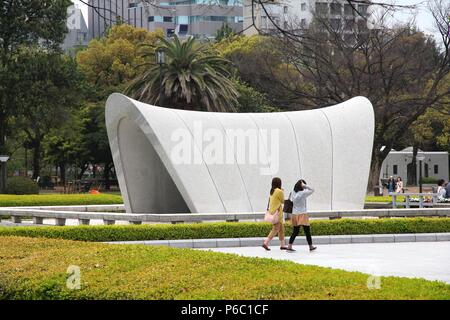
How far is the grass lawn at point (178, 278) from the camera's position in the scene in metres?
7.70

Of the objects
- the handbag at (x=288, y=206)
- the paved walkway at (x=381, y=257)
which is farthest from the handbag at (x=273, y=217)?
the paved walkway at (x=381, y=257)

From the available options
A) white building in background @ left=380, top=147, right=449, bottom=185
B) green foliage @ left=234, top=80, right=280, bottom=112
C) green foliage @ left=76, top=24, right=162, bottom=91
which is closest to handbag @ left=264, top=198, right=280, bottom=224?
green foliage @ left=234, top=80, right=280, bottom=112

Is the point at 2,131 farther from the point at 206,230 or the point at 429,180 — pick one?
the point at 206,230

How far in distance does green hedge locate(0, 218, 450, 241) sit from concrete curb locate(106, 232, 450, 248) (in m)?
0.31

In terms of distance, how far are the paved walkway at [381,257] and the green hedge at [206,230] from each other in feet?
2.87

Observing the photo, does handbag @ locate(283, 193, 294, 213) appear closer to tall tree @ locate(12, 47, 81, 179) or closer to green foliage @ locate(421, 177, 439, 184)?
tall tree @ locate(12, 47, 81, 179)

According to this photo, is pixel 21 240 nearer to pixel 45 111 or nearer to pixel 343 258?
pixel 343 258

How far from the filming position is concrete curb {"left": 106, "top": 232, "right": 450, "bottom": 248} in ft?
60.7

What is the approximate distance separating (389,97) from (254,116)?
20535 millimetres

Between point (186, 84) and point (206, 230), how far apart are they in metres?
23.7

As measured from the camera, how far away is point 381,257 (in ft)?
52.9

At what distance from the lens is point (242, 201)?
78.5 feet

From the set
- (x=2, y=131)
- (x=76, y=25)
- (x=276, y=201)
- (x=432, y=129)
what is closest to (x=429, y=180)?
(x=432, y=129)

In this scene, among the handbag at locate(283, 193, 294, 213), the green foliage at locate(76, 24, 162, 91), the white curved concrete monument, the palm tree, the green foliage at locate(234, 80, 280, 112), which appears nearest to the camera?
the handbag at locate(283, 193, 294, 213)
